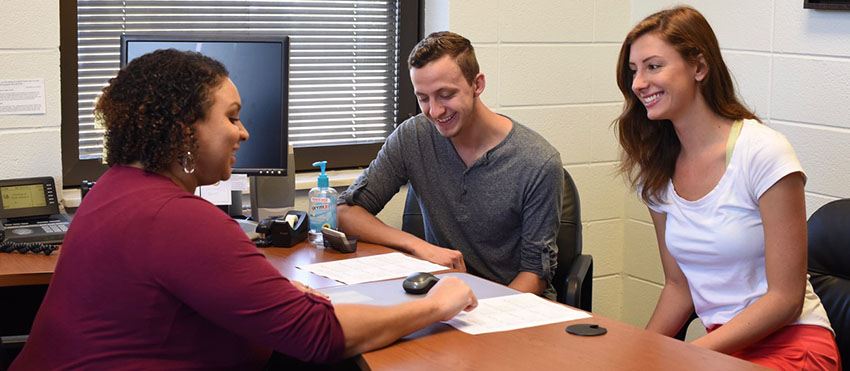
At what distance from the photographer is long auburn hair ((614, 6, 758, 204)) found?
2.08 metres

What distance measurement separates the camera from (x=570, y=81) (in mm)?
3604

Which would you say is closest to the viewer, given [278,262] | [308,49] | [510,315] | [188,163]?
[188,163]

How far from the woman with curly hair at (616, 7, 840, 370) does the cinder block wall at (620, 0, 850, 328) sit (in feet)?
3.08

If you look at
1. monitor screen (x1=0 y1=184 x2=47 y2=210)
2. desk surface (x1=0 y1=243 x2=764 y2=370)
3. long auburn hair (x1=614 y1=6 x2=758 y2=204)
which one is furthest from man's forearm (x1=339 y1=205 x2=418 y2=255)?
monitor screen (x1=0 y1=184 x2=47 y2=210)

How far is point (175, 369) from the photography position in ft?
4.86

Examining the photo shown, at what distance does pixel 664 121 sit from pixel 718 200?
0.28 metres

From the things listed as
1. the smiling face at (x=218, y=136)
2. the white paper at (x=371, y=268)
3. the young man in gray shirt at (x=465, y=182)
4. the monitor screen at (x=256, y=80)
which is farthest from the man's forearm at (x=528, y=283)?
the smiling face at (x=218, y=136)

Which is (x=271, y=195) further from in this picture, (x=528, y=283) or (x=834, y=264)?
(x=834, y=264)

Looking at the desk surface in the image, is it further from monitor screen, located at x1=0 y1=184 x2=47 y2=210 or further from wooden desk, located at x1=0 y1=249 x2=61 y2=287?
monitor screen, located at x1=0 y1=184 x2=47 y2=210

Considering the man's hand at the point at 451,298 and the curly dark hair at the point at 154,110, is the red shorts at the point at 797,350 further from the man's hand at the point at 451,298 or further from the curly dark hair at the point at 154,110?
the curly dark hair at the point at 154,110

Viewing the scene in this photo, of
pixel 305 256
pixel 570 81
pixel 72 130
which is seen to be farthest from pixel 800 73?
pixel 72 130

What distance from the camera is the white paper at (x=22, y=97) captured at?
267 cm

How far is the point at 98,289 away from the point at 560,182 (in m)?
1.41

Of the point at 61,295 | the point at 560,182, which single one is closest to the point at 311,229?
the point at 560,182
